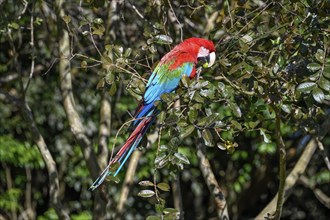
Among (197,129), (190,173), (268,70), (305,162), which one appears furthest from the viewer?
(190,173)

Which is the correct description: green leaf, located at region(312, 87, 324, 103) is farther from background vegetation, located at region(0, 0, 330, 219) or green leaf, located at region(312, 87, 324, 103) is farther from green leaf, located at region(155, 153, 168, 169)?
green leaf, located at region(155, 153, 168, 169)

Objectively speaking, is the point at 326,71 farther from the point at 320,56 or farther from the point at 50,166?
the point at 50,166

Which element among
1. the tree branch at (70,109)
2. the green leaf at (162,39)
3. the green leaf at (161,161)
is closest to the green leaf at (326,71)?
the green leaf at (161,161)

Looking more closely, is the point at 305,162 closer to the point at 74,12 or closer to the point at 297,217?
the point at 74,12

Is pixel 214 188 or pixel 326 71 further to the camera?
pixel 214 188

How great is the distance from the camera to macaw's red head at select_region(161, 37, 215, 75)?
9.38ft

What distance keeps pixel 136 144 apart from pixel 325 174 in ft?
9.44

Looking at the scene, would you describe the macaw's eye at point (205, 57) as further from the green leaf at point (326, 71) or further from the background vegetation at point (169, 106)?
the green leaf at point (326, 71)

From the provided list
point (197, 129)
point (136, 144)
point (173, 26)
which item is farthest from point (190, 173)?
point (197, 129)

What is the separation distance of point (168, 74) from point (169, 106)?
56 cm

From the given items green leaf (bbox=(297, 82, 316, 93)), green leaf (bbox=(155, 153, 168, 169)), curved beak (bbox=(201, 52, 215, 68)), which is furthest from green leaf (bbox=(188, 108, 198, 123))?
curved beak (bbox=(201, 52, 215, 68))

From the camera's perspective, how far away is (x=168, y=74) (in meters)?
2.84

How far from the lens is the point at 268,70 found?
7.87ft

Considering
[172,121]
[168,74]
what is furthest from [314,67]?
[168,74]
